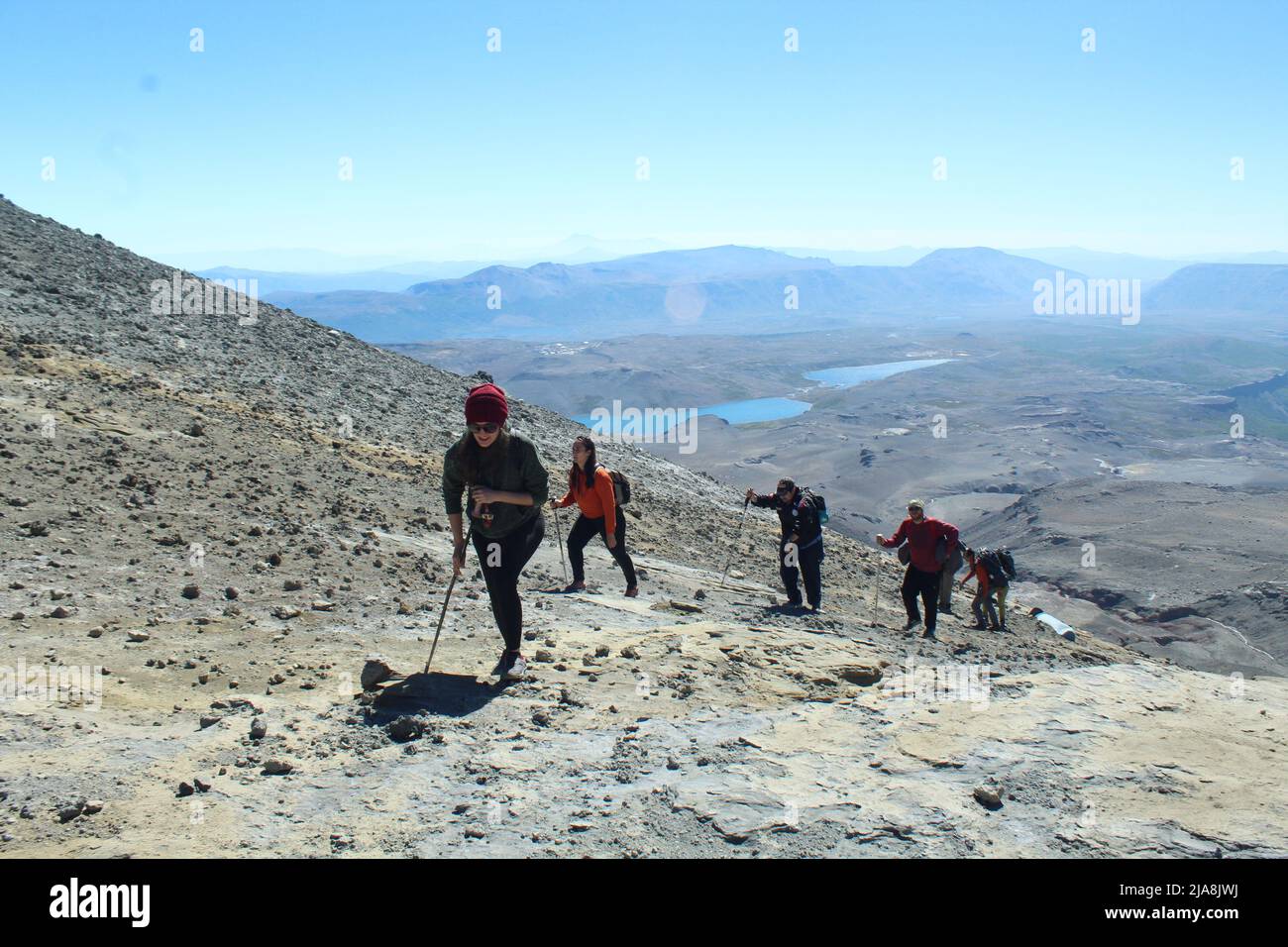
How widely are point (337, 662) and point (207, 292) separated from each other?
67.5 feet

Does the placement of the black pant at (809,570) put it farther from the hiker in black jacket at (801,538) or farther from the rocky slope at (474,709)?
the rocky slope at (474,709)

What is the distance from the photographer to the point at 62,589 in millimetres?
7113

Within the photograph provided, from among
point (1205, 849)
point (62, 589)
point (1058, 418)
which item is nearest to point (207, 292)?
point (62, 589)

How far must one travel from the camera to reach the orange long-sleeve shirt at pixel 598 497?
9.27m

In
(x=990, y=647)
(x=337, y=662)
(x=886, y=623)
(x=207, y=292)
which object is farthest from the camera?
(x=207, y=292)

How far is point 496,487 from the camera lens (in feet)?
18.6

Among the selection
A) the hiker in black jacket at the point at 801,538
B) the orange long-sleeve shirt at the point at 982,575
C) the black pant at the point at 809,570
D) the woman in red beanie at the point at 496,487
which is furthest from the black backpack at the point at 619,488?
the orange long-sleeve shirt at the point at 982,575

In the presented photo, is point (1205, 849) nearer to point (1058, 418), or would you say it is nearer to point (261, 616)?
point (261, 616)

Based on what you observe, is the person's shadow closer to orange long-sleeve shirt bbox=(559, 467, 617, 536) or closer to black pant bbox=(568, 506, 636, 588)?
orange long-sleeve shirt bbox=(559, 467, 617, 536)

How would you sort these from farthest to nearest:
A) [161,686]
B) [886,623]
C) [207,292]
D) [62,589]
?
[207,292]
[886,623]
[62,589]
[161,686]

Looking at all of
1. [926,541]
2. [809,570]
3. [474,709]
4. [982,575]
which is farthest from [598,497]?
[982,575]

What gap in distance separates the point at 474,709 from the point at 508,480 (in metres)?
1.48

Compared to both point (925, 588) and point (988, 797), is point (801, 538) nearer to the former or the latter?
point (925, 588)

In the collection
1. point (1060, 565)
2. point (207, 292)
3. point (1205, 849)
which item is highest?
point (207, 292)
